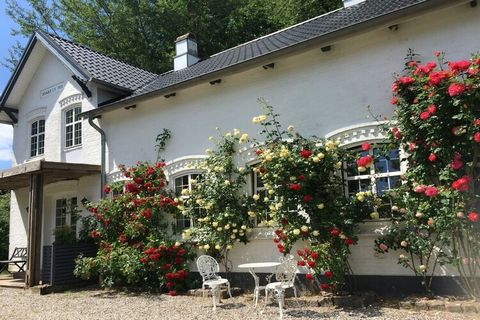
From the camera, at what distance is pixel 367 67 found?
328 inches

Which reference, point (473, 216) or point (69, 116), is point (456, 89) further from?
point (69, 116)

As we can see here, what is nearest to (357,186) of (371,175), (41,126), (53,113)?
(371,175)

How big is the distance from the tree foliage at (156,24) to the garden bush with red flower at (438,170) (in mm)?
17188

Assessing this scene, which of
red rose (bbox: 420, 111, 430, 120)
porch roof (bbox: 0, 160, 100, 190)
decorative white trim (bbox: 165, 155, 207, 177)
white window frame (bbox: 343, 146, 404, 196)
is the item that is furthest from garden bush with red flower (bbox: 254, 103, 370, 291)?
porch roof (bbox: 0, 160, 100, 190)

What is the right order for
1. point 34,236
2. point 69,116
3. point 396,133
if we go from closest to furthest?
point 396,133 < point 34,236 < point 69,116

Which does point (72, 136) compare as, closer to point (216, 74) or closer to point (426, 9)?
point (216, 74)

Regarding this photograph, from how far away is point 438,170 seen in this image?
6852 millimetres

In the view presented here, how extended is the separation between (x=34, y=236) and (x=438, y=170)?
971cm

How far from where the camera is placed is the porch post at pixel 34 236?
443 inches

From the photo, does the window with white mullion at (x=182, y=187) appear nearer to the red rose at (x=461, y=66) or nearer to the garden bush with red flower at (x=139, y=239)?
the garden bush with red flower at (x=139, y=239)

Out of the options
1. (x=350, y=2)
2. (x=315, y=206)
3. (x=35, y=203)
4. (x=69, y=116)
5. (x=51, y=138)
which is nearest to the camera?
(x=315, y=206)

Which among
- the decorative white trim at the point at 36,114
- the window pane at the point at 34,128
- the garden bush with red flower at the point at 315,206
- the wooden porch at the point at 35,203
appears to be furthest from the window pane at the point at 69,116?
the garden bush with red flower at the point at 315,206

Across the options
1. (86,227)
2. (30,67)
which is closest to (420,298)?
(86,227)

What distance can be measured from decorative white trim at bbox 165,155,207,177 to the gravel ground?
305cm
